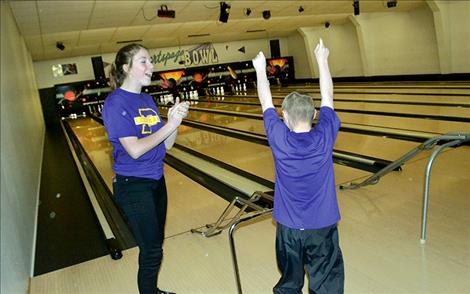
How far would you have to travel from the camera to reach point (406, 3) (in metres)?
12.0

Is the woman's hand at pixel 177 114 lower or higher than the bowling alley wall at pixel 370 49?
lower

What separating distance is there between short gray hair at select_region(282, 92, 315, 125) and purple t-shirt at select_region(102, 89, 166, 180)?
27.2 inches

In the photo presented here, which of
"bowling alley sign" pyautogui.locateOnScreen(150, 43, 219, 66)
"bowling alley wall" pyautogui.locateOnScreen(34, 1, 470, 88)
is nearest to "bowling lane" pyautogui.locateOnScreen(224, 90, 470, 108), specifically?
"bowling alley wall" pyautogui.locateOnScreen(34, 1, 470, 88)

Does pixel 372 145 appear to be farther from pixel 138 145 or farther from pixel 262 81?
pixel 138 145

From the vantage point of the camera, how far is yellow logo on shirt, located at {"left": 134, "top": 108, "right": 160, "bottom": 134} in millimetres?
1871

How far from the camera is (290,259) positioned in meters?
1.72

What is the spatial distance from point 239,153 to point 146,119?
4.09 m

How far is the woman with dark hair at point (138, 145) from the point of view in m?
1.80

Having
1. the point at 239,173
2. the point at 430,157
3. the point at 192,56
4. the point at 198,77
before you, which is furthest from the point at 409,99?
the point at 192,56

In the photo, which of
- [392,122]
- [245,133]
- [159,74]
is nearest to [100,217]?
[245,133]

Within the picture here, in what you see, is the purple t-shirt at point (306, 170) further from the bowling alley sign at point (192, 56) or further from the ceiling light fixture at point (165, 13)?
the bowling alley sign at point (192, 56)

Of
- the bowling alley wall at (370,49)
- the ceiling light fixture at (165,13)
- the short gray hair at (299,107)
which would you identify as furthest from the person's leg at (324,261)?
the bowling alley wall at (370,49)

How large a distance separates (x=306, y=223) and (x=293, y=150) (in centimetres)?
31

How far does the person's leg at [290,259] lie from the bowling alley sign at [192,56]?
17.9m
